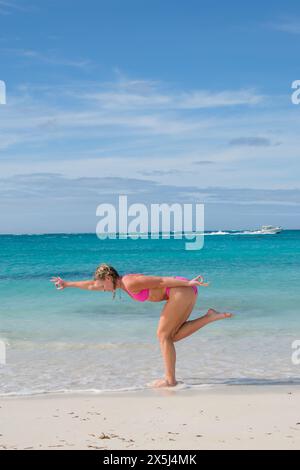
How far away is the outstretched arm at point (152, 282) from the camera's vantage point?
274 inches

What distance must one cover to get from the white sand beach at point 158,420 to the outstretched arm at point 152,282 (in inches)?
46.1

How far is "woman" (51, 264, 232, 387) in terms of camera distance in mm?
6957

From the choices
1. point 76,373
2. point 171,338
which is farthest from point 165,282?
point 76,373

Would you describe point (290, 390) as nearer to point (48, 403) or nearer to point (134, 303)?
point (48, 403)

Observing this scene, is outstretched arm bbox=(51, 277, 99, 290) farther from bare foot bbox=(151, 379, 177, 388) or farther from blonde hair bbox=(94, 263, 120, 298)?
bare foot bbox=(151, 379, 177, 388)

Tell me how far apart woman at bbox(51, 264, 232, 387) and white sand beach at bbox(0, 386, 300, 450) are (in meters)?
0.60

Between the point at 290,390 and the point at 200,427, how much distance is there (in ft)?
6.29

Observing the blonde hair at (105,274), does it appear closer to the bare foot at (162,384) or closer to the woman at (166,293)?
the woman at (166,293)

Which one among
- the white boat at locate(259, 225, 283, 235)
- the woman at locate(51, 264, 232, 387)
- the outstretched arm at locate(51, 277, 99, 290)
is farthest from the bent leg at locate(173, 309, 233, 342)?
the white boat at locate(259, 225, 283, 235)

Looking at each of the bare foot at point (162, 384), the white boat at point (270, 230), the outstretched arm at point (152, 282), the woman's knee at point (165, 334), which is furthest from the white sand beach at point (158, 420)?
the white boat at point (270, 230)

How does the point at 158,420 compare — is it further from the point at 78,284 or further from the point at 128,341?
the point at 128,341

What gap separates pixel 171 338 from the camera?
7469 mm

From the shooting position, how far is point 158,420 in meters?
5.96

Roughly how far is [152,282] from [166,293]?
35 cm
